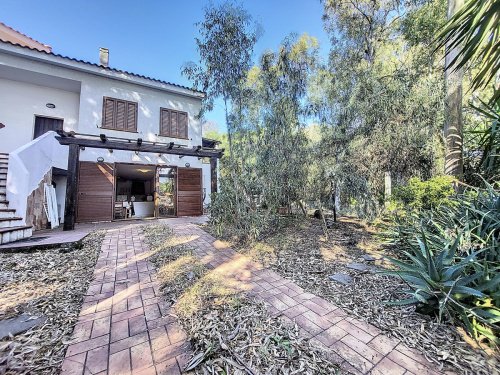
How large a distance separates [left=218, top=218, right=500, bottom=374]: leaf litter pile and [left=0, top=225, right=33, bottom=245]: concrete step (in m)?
4.44

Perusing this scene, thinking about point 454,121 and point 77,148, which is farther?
point 77,148

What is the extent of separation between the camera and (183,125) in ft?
32.7

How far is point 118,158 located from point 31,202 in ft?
11.0

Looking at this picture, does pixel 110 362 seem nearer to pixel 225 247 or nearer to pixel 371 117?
pixel 225 247

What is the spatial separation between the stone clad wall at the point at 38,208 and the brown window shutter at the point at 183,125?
4848 millimetres

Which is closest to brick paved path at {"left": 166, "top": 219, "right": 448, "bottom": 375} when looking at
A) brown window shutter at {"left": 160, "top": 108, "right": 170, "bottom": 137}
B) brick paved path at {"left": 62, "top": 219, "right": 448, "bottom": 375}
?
brick paved path at {"left": 62, "top": 219, "right": 448, "bottom": 375}

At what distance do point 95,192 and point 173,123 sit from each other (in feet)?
13.7

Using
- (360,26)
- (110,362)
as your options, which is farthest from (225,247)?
(360,26)

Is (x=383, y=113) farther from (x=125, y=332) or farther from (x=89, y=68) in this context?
(x=89, y=68)

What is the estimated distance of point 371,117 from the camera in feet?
17.2

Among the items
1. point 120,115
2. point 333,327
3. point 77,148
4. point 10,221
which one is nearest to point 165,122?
point 120,115

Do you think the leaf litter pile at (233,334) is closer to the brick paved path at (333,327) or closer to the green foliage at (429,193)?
the brick paved path at (333,327)

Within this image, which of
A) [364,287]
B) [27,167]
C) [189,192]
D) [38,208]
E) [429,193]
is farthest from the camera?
[189,192]

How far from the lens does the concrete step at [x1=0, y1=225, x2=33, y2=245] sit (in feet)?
13.8
